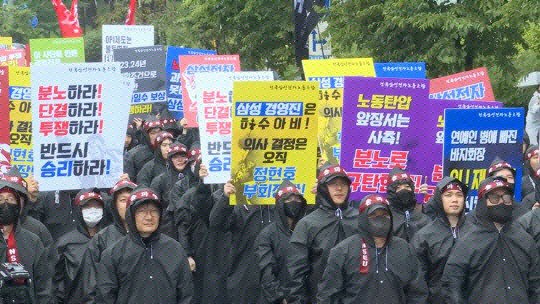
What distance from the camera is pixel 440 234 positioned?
32.4 ft

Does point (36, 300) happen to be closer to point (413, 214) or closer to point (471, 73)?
point (413, 214)

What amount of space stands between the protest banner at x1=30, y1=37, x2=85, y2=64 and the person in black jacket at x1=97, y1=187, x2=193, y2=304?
44.5 feet

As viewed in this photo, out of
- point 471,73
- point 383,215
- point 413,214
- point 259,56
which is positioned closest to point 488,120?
point 413,214

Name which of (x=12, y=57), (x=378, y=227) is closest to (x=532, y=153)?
(x=378, y=227)

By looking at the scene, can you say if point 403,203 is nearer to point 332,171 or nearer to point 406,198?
point 406,198

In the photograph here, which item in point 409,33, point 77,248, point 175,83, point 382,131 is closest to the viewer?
point 77,248

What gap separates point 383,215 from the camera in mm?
8711

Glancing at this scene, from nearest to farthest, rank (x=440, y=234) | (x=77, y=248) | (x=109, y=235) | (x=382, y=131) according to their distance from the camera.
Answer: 1. (x=109, y=235)
2. (x=440, y=234)
3. (x=77, y=248)
4. (x=382, y=131)

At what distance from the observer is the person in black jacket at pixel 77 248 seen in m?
10.3

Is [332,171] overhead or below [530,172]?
overhead

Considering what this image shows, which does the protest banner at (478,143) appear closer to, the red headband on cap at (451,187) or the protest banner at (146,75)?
the red headband on cap at (451,187)

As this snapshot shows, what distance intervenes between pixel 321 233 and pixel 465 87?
5.73 metres

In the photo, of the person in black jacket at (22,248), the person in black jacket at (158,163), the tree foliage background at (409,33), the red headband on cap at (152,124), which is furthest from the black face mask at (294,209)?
the tree foliage background at (409,33)

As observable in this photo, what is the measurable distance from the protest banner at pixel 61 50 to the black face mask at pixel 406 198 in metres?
12.2
